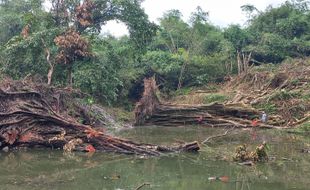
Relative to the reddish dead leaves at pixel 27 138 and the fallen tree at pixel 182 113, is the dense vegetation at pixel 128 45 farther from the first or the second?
the reddish dead leaves at pixel 27 138

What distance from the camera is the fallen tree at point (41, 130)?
37.5 ft

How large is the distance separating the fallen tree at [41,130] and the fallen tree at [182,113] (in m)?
6.11

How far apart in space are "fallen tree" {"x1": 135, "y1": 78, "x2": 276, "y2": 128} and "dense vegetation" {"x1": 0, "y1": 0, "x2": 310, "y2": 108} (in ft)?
4.37

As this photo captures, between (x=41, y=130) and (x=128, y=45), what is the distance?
896 centimetres

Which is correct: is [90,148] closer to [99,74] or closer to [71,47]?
[99,74]

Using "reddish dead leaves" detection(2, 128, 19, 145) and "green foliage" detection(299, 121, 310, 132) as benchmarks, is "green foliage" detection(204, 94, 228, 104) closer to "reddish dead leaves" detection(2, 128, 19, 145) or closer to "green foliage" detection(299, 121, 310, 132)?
"green foliage" detection(299, 121, 310, 132)

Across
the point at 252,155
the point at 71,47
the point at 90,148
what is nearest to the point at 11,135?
the point at 90,148

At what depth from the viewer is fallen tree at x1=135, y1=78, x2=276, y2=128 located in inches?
735

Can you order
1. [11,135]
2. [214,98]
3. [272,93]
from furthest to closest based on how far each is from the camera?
[214,98]
[272,93]
[11,135]

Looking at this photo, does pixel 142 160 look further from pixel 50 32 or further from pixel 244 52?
pixel 244 52

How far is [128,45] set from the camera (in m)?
20.5

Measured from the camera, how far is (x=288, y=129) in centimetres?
1653

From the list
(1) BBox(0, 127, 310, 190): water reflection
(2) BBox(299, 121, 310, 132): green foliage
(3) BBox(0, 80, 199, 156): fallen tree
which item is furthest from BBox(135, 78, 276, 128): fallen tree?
(1) BBox(0, 127, 310, 190): water reflection

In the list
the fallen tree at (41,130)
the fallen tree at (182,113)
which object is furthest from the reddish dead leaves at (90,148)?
the fallen tree at (182,113)
